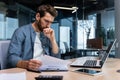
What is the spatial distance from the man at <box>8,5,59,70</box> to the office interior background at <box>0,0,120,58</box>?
13.2 feet

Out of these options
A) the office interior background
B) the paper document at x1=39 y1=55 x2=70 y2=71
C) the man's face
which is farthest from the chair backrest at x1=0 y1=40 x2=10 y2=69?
the office interior background

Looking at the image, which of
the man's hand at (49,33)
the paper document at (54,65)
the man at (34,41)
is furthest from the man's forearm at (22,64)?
the man's hand at (49,33)

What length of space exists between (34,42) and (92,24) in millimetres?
4998

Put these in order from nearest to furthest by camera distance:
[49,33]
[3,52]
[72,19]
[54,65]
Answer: [54,65] → [3,52] → [49,33] → [72,19]

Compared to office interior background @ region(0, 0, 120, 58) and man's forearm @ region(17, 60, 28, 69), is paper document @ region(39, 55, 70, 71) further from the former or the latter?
office interior background @ region(0, 0, 120, 58)

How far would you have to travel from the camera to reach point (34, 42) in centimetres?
217

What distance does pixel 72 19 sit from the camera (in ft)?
23.4

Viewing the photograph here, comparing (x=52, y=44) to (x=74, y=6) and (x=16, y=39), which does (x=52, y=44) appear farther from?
(x=74, y=6)

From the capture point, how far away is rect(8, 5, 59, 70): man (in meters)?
2.06

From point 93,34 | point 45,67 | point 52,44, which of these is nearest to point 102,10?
point 93,34

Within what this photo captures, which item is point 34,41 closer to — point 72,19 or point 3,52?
point 3,52

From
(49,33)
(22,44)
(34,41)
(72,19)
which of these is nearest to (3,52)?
(22,44)

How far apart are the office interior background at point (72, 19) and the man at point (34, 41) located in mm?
4026

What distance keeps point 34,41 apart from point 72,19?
505cm
